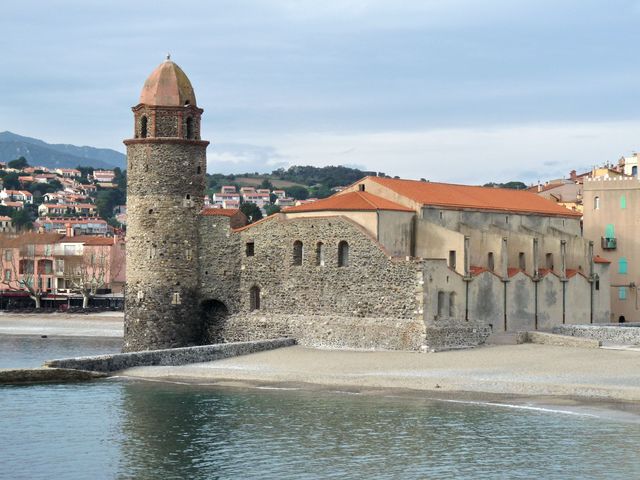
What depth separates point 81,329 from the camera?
227ft

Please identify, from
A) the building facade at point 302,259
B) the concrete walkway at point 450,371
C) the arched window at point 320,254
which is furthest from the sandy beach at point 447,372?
the arched window at point 320,254

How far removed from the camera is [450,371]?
127ft

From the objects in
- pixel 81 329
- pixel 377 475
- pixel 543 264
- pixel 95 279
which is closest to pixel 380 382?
pixel 377 475

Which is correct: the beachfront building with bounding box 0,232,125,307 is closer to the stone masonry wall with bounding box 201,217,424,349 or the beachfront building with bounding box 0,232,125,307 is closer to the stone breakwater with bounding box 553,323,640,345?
the stone masonry wall with bounding box 201,217,424,349

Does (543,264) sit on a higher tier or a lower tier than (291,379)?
higher

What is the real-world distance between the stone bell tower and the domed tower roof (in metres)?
0.04

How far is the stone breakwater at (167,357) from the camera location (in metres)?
40.5

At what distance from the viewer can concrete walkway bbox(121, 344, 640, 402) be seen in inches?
1411

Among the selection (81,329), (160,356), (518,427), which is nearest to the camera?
(518,427)

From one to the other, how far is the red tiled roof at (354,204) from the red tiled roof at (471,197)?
3.76 ft

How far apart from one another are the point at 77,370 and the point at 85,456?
1225 cm

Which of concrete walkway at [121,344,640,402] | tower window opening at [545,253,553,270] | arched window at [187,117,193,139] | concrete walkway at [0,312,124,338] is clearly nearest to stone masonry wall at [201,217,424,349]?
concrete walkway at [121,344,640,402]

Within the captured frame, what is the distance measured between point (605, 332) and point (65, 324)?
3776 cm

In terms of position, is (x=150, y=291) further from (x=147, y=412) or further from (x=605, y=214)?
(x=605, y=214)
